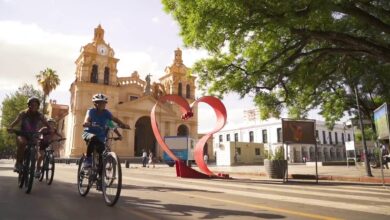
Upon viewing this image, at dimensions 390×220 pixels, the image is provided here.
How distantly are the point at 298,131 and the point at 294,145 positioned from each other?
4963 centimetres

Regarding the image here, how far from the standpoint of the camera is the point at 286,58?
14.8 meters

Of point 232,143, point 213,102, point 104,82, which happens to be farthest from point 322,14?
point 104,82

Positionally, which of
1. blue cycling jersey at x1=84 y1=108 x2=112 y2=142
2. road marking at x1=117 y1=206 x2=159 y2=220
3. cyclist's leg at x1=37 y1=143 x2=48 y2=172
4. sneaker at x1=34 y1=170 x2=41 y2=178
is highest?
blue cycling jersey at x1=84 y1=108 x2=112 y2=142

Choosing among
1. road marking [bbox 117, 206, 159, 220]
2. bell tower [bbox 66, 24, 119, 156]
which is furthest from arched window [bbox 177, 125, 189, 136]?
road marking [bbox 117, 206, 159, 220]

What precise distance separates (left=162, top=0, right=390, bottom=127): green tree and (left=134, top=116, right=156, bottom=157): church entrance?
40186mm

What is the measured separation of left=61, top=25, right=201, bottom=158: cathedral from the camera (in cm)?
5050

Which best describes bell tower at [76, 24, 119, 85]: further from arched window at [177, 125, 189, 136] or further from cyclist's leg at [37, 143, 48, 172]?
cyclist's leg at [37, 143, 48, 172]

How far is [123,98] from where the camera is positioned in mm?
59062

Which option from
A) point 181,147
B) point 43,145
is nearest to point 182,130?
point 181,147

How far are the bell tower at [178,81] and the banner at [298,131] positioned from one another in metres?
49.0

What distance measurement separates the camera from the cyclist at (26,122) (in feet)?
23.2

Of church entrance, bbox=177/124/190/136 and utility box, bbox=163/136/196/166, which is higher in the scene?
church entrance, bbox=177/124/190/136

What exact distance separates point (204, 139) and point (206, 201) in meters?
8.21

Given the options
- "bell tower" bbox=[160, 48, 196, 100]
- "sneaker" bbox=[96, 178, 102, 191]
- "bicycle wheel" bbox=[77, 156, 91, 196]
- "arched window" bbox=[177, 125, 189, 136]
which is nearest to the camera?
"sneaker" bbox=[96, 178, 102, 191]
